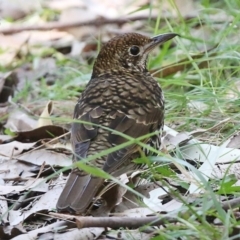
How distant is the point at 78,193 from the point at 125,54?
1515 mm

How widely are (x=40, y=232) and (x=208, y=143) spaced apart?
4.33 feet

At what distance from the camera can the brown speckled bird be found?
387cm

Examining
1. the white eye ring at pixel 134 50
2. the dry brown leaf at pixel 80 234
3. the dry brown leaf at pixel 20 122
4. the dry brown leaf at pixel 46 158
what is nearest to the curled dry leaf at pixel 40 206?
the dry brown leaf at pixel 80 234

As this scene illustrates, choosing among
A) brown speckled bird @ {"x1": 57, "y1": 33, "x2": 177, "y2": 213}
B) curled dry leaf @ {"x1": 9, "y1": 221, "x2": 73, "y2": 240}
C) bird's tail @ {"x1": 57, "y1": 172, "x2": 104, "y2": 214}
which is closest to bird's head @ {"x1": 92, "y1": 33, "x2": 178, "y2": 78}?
brown speckled bird @ {"x1": 57, "y1": 33, "x2": 177, "y2": 213}

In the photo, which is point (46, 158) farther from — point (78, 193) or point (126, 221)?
point (126, 221)

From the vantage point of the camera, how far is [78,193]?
12.5ft

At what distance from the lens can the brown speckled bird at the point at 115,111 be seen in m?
3.87

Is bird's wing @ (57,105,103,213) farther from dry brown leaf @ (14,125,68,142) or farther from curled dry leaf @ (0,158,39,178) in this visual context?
dry brown leaf @ (14,125,68,142)

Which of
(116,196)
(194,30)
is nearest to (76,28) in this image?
(194,30)

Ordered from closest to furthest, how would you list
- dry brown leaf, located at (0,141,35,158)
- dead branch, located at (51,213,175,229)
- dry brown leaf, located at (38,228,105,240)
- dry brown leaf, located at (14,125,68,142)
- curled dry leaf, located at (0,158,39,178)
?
dead branch, located at (51,213,175,229) < dry brown leaf, located at (38,228,105,240) < curled dry leaf, located at (0,158,39,178) < dry brown leaf, located at (0,141,35,158) < dry brown leaf, located at (14,125,68,142)

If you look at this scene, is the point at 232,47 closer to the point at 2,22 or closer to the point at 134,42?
the point at 134,42

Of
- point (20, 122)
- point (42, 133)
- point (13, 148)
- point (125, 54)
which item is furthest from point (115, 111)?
point (20, 122)

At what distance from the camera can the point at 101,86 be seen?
479 cm

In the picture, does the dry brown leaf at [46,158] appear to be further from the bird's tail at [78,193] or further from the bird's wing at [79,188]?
the bird's tail at [78,193]
